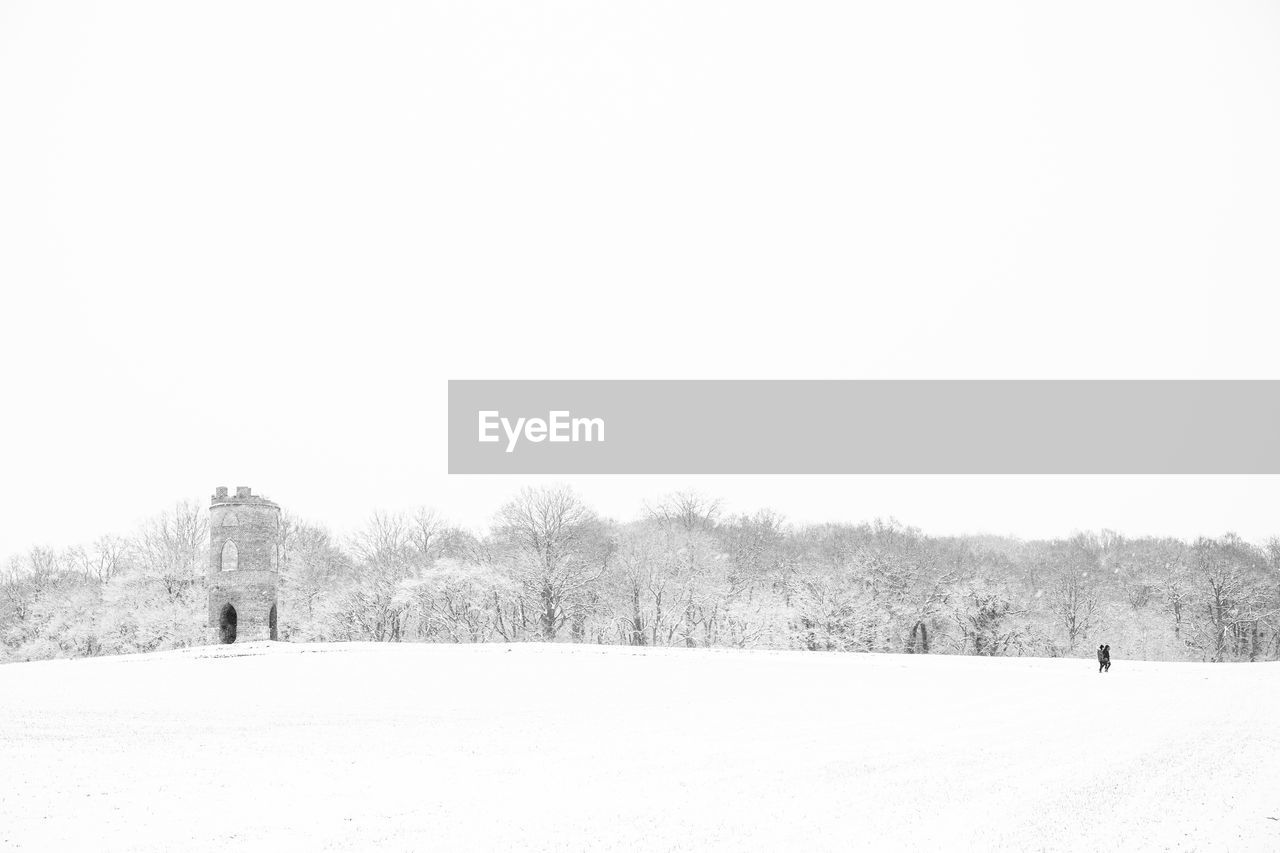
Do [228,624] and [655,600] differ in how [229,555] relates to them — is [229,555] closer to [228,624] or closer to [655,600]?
[228,624]

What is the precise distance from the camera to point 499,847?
48.3 ft

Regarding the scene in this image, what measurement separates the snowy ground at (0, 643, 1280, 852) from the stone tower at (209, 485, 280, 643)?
2175cm

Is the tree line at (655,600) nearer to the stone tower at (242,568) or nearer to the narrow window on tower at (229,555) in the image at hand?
the narrow window on tower at (229,555)

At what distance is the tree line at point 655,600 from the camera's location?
74938 mm

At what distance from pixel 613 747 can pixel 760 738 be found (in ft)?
13.2

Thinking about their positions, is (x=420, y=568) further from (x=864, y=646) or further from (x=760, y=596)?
(x=864, y=646)

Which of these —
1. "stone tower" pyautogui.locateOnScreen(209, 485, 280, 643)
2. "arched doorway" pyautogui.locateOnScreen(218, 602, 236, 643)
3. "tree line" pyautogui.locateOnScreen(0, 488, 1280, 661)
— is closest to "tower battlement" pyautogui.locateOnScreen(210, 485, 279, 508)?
"stone tower" pyautogui.locateOnScreen(209, 485, 280, 643)

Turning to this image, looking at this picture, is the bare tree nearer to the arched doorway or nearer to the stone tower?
the stone tower

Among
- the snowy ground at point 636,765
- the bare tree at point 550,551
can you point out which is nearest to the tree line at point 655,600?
the bare tree at point 550,551

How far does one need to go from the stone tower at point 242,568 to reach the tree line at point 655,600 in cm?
1311

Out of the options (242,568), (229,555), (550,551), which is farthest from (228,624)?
(550,551)

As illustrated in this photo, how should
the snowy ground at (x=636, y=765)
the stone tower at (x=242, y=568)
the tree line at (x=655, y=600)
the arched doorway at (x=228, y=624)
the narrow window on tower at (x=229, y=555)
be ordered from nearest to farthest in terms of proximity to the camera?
the snowy ground at (x=636, y=765)
the stone tower at (x=242, y=568)
the arched doorway at (x=228, y=624)
the narrow window on tower at (x=229, y=555)
the tree line at (x=655, y=600)

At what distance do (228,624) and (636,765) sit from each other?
5075 centimetres

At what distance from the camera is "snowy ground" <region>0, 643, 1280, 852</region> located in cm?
1557
